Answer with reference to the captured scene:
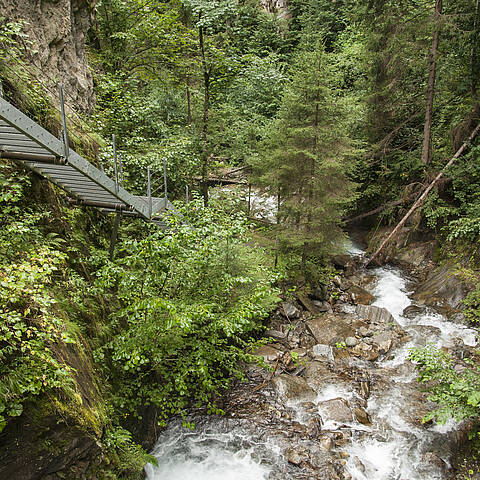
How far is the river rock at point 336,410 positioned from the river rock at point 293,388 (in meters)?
0.45

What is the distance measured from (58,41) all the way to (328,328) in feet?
40.1

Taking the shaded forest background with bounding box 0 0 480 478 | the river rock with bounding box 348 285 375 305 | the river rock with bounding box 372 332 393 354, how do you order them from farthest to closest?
1. the river rock with bounding box 348 285 375 305
2. the river rock with bounding box 372 332 393 354
3. the shaded forest background with bounding box 0 0 480 478

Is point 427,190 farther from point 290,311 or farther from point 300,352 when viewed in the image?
point 300,352

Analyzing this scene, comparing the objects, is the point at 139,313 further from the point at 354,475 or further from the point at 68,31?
the point at 68,31

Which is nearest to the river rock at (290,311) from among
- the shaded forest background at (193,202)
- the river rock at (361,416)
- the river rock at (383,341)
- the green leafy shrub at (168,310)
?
the shaded forest background at (193,202)

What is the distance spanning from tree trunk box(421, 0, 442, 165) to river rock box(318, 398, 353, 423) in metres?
11.9

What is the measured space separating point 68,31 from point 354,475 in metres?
13.4

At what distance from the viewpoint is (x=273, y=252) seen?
13.5 meters

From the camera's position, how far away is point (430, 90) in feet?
48.8

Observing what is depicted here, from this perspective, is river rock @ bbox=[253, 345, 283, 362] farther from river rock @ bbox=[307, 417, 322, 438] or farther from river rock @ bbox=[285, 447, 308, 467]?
river rock @ bbox=[285, 447, 308, 467]

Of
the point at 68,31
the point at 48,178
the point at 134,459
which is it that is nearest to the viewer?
the point at 134,459

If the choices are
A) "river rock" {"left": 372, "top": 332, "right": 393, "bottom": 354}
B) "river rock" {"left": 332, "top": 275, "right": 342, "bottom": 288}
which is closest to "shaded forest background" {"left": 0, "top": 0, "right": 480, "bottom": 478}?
"river rock" {"left": 332, "top": 275, "right": 342, "bottom": 288}

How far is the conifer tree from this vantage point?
37.8 feet

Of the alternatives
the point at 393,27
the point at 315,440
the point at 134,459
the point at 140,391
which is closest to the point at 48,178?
the point at 140,391
